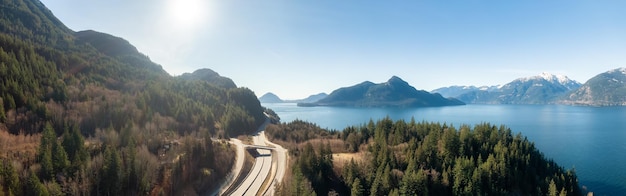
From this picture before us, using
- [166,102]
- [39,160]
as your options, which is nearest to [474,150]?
[39,160]

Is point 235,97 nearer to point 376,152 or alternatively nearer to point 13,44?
point 13,44

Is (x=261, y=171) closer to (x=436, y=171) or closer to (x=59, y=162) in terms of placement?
(x=59, y=162)

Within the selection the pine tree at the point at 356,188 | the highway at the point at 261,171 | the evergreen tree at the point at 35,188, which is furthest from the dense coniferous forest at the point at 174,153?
the highway at the point at 261,171

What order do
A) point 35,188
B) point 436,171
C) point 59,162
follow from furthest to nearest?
point 436,171 < point 59,162 < point 35,188

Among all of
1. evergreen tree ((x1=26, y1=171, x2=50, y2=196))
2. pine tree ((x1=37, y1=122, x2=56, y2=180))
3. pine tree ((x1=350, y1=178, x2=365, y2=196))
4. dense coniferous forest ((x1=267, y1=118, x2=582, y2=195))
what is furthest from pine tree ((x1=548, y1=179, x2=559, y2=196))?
pine tree ((x1=37, y1=122, x2=56, y2=180))

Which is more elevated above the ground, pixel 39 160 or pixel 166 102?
pixel 166 102

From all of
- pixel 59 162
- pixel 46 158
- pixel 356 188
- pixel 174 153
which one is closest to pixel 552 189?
pixel 356 188
